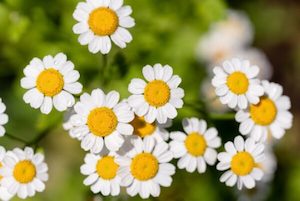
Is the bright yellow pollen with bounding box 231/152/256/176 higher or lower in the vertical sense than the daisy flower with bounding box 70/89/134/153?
lower

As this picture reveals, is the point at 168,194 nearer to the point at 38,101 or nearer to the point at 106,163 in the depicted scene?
the point at 106,163

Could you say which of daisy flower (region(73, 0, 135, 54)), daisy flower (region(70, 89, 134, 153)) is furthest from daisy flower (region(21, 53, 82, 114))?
daisy flower (region(73, 0, 135, 54))

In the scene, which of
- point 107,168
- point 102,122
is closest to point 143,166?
point 107,168

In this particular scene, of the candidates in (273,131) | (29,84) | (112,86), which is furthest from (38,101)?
(273,131)

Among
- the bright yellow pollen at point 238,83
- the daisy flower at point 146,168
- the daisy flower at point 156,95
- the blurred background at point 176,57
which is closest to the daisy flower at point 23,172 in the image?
the blurred background at point 176,57

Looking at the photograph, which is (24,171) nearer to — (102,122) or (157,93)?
(102,122)

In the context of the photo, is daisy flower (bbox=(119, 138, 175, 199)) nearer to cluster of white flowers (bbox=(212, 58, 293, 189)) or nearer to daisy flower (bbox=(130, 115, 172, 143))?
daisy flower (bbox=(130, 115, 172, 143))

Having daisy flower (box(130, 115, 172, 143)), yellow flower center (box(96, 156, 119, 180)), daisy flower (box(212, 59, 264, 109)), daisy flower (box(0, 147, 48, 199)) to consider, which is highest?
daisy flower (box(212, 59, 264, 109))
